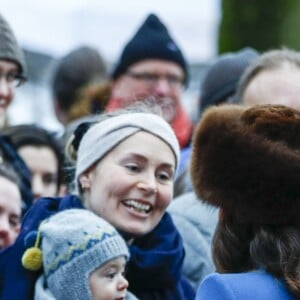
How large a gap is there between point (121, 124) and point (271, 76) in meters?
1.04

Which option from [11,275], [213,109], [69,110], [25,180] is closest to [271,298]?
[213,109]

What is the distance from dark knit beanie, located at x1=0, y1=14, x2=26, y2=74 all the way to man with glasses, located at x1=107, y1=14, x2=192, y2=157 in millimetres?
648

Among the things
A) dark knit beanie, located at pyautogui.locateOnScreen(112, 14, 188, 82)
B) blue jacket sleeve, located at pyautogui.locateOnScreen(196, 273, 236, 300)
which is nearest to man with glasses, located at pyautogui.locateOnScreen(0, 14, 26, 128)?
dark knit beanie, located at pyautogui.locateOnScreen(112, 14, 188, 82)

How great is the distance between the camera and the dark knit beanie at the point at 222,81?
21.7 feet

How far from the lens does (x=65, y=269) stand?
4555 mm

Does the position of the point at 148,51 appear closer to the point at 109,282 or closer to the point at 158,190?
the point at 158,190

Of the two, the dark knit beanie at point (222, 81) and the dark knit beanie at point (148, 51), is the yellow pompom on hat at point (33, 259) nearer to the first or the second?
the dark knit beanie at point (222, 81)

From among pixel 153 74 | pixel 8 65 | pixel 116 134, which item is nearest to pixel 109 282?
pixel 116 134

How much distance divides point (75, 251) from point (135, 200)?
1.29 ft

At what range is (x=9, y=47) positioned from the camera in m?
6.23

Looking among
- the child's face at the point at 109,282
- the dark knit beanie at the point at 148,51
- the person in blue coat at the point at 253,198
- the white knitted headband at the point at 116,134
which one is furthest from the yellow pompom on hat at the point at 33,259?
the dark knit beanie at the point at 148,51

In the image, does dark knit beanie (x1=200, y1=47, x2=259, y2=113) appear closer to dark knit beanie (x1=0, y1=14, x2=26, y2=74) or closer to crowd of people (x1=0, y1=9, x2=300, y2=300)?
crowd of people (x1=0, y1=9, x2=300, y2=300)

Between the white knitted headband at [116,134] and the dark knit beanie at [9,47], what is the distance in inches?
52.8

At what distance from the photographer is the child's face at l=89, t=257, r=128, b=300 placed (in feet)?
14.9
